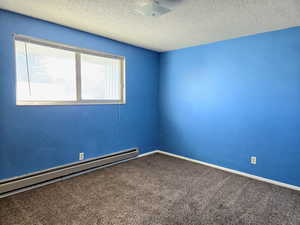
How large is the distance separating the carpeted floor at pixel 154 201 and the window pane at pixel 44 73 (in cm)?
131

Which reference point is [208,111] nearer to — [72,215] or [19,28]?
[72,215]

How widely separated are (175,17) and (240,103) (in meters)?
1.75

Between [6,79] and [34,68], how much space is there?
365mm

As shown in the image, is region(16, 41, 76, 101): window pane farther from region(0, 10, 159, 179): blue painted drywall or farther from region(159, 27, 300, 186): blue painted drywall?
region(159, 27, 300, 186): blue painted drywall

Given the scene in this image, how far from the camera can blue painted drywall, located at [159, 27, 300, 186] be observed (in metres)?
2.51

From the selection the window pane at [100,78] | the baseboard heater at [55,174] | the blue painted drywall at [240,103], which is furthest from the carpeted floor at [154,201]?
the window pane at [100,78]

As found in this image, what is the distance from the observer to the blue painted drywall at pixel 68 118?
2203mm

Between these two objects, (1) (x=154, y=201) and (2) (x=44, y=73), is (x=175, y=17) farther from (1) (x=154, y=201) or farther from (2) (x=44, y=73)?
(1) (x=154, y=201)

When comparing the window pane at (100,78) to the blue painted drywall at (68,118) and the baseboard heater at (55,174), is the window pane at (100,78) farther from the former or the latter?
the baseboard heater at (55,174)

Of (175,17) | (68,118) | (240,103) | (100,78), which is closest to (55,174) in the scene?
(68,118)

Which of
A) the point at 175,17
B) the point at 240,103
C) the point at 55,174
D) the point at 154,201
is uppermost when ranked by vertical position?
the point at 175,17

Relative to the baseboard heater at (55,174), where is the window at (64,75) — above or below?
above

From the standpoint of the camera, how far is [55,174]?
8.36 feet

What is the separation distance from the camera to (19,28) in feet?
7.34
